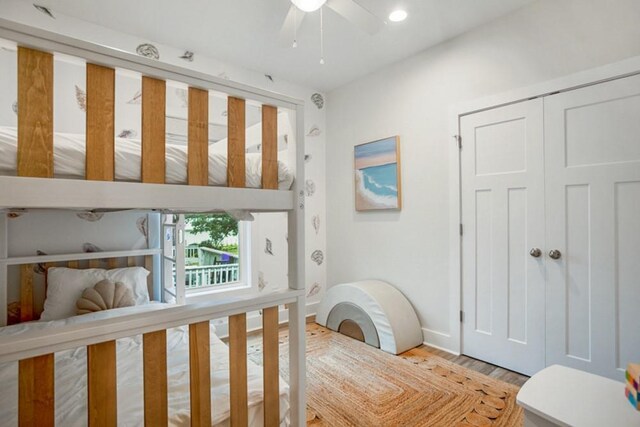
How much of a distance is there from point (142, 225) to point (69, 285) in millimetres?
626

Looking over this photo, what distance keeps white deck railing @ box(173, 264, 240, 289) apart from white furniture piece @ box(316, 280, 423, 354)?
105 centimetres

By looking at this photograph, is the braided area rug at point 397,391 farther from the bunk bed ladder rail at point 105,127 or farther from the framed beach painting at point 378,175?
the bunk bed ladder rail at point 105,127

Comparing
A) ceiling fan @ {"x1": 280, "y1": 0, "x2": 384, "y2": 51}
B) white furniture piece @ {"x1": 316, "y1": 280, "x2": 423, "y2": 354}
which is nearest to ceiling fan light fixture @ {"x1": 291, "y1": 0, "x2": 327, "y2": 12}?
ceiling fan @ {"x1": 280, "y1": 0, "x2": 384, "y2": 51}

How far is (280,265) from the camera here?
10.5ft

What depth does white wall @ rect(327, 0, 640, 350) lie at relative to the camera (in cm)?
189

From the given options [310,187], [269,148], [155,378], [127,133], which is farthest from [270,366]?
[310,187]

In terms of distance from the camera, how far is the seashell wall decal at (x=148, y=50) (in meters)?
2.46

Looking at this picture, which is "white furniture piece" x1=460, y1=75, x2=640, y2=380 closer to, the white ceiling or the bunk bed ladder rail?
the white ceiling

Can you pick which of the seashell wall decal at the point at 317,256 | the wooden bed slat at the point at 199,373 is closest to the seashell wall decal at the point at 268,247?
the seashell wall decal at the point at 317,256

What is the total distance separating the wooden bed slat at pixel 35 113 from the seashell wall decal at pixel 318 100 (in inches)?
111

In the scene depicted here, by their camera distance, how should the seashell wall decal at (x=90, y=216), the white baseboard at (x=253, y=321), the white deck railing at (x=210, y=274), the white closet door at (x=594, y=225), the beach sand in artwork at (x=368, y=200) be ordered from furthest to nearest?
the white deck railing at (x=210, y=274)
the beach sand in artwork at (x=368, y=200)
the white baseboard at (x=253, y=321)
the seashell wall decal at (x=90, y=216)
the white closet door at (x=594, y=225)

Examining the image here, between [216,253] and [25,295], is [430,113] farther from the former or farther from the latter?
[25,295]

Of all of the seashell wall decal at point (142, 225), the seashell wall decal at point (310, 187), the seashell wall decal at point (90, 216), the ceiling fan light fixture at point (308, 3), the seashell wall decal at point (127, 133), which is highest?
the ceiling fan light fixture at point (308, 3)

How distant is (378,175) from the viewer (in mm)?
2994
